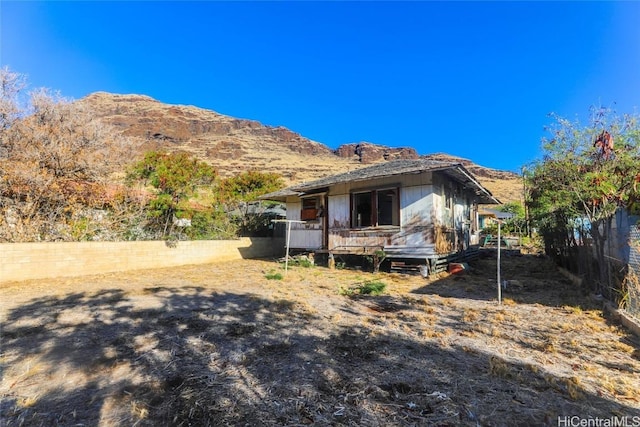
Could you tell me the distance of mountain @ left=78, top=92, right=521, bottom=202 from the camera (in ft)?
193

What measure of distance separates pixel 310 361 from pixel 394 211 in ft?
24.8

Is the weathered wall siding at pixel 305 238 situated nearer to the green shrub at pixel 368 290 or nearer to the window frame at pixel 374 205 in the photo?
the window frame at pixel 374 205

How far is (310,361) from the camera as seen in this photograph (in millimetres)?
3178

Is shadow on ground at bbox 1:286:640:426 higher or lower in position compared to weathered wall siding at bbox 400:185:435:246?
lower

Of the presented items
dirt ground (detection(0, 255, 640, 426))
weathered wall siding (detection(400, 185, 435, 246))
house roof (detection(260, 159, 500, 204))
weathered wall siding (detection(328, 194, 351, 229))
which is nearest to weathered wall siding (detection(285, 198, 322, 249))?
house roof (detection(260, 159, 500, 204))

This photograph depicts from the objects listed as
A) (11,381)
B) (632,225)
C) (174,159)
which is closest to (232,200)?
(174,159)

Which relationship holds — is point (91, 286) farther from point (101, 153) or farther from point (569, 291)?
point (569, 291)

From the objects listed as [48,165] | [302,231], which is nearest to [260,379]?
[48,165]

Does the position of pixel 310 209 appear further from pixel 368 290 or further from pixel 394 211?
pixel 368 290

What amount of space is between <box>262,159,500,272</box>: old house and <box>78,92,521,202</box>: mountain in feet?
128

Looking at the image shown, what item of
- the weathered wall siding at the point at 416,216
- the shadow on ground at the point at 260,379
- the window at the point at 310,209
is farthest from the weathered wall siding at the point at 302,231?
the shadow on ground at the point at 260,379

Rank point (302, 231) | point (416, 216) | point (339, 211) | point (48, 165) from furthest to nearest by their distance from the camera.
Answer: point (302, 231), point (339, 211), point (416, 216), point (48, 165)

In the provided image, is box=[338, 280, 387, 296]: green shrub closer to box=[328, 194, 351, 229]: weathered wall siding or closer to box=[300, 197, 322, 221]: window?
box=[328, 194, 351, 229]: weathered wall siding

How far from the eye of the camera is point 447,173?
1006 cm
